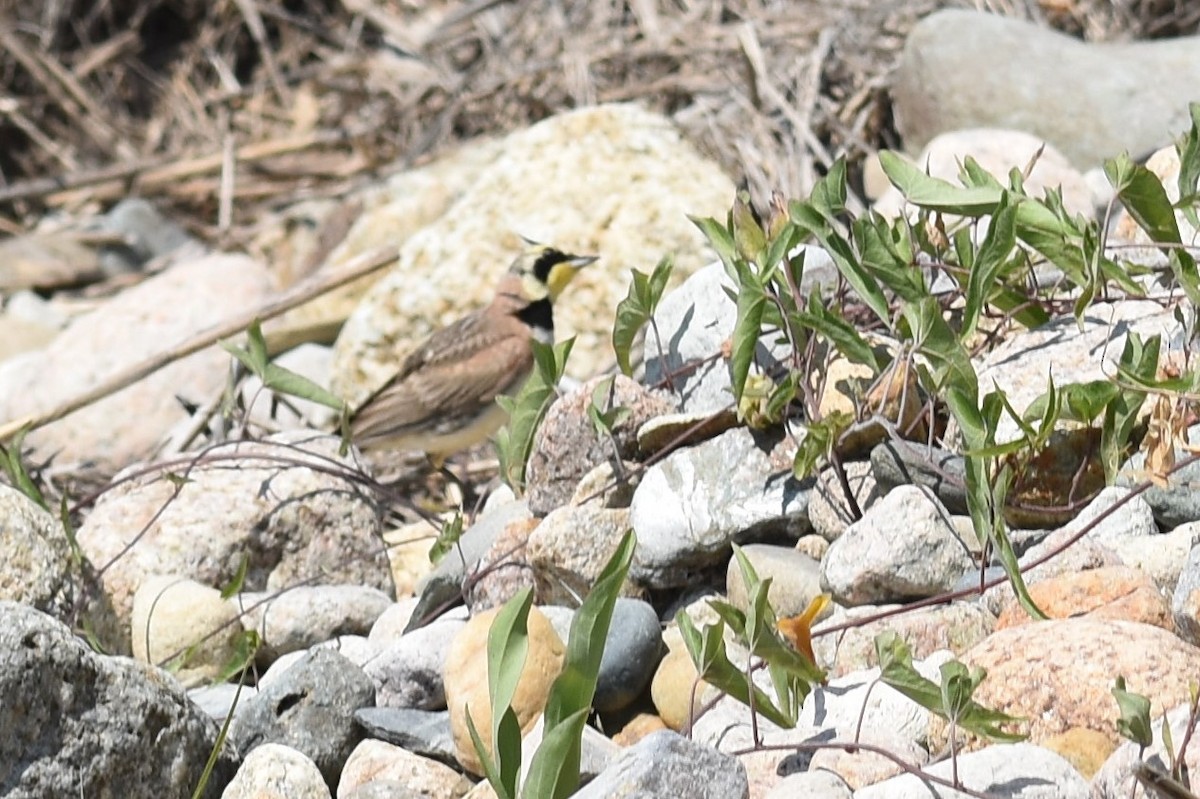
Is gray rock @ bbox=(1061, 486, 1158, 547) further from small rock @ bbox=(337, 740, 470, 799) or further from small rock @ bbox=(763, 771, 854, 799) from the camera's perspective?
small rock @ bbox=(337, 740, 470, 799)

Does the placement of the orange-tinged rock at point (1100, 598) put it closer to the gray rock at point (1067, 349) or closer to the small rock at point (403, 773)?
the gray rock at point (1067, 349)

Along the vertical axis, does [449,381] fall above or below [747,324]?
below

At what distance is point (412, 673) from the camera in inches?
145

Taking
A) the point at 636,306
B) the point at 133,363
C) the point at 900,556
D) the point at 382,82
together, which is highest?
the point at 636,306

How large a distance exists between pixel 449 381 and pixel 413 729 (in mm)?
3389

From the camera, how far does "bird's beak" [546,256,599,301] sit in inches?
264

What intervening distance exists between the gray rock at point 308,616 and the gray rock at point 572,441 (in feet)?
1.57

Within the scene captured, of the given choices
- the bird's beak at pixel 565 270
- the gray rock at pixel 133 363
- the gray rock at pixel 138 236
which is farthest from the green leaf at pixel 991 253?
the gray rock at pixel 138 236

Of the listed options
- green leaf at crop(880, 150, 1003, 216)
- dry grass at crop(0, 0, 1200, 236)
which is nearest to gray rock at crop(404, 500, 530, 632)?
green leaf at crop(880, 150, 1003, 216)

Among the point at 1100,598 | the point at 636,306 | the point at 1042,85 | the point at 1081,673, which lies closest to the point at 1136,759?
the point at 1081,673

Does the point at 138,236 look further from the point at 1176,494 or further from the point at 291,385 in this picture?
Answer: the point at 1176,494

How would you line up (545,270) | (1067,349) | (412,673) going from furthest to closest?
1. (545,270)
2. (1067,349)
3. (412,673)

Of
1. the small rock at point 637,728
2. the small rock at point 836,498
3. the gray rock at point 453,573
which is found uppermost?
the small rock at point 836,498

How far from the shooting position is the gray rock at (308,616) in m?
4.31
